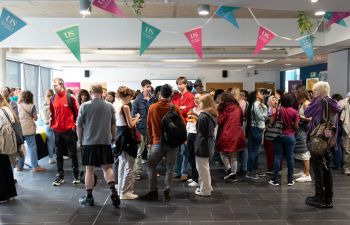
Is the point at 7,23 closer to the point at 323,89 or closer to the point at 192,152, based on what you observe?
the point at 192,152

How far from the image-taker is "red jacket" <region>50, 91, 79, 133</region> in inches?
195

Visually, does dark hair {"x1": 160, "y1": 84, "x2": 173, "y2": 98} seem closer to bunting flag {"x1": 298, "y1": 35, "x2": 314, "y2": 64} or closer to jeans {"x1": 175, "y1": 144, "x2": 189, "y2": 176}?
jeans {"x1": 175, "y1": 144, "x2": 189, "y2": 176}

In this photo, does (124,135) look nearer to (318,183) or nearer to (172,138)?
(172,138)

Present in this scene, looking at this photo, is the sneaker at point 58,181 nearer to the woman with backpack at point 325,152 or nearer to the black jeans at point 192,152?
the black jeans at point 192,152

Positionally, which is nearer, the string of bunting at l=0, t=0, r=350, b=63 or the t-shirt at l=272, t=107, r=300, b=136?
the string of bunting at l=0, t=0, r=350, b=63

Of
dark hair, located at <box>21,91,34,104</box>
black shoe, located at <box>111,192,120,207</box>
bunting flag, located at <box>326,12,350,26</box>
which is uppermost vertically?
bunting flag, located at <box>326,12,350,26</box>

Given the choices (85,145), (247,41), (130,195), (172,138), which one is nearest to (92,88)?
(85,145)

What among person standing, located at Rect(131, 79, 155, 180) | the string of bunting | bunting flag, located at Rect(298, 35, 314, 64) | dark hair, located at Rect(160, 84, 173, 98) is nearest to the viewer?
dark hair, located at Rect(160, 84, 173, 98)

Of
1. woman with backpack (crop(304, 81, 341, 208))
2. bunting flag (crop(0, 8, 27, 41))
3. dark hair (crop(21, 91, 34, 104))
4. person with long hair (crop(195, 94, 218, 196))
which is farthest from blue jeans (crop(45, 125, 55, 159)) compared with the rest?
woman with backpack (crop(304, 81, 341, 208))

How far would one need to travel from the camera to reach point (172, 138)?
420 cm

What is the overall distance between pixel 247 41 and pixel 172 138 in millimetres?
3657

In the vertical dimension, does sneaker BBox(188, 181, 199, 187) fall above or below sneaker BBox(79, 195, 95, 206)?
below

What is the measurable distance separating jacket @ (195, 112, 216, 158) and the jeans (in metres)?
0.78

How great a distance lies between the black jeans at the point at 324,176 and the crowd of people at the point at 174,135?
1cm
